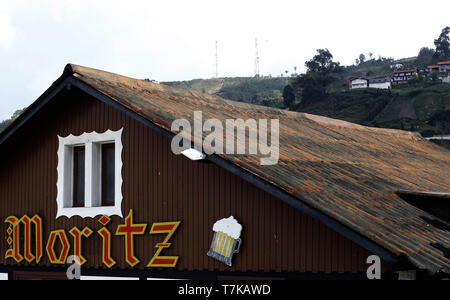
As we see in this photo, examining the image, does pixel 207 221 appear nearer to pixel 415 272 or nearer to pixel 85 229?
pixel 85 229

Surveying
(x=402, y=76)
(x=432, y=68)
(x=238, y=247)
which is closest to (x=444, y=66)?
(x=432, y=68)

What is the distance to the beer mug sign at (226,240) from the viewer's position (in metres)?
10.3

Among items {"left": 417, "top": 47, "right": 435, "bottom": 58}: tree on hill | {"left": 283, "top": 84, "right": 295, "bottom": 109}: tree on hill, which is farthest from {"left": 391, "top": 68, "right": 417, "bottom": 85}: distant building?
{"left": 417, "top": 47, "right": 435, "bottom": 58}: tree on hill

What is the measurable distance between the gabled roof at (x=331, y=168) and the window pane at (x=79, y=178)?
128 cm

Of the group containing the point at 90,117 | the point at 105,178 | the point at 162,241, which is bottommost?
the point at 162,241

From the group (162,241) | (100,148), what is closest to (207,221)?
(162,241)

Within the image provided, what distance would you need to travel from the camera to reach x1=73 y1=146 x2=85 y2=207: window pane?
1278 cm

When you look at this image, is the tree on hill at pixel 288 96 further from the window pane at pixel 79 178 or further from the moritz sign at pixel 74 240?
the window pane at pixel 79 178

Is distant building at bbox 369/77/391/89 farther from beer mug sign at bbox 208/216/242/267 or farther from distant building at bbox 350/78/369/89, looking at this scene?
beer mug sign at bbox 208/216/242/267

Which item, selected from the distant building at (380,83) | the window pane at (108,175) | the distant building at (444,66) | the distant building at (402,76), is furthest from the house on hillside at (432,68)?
the window pane at (108,175)

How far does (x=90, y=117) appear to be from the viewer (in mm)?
12562

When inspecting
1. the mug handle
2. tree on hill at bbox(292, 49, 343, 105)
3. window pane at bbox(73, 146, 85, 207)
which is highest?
tree on hill at bbox(292, 49, 343, 105)
